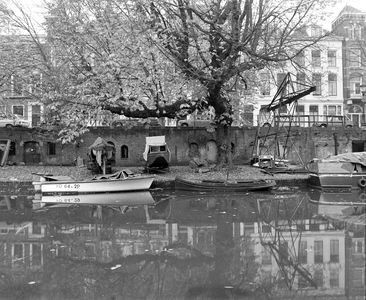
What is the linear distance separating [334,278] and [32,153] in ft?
85.9

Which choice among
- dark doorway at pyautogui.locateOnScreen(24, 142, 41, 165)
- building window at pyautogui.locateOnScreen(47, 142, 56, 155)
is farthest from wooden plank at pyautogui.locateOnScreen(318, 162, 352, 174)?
dark doorway at pyautogui.locateOnScreen(24, 142, 41, 165)

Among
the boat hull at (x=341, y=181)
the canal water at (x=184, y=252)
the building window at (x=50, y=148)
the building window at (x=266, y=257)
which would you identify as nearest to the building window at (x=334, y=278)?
the canal water at (x=184, y=252)

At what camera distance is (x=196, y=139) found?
91.2ft

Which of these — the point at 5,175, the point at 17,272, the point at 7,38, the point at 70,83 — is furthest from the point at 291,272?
the point at 7,38

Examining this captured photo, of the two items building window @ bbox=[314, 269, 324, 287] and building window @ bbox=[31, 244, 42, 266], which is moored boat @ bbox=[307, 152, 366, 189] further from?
building window @ bbox=[31, 244, 42, 266]

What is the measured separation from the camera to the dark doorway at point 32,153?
26.8 metres

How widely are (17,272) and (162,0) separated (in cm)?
1196

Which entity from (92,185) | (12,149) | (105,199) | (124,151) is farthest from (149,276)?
(12,149)

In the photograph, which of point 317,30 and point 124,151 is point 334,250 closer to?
point 124,151

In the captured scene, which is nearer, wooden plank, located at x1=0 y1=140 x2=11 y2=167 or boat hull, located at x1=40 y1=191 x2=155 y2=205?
boat hull, located at x1=40 y1=191 x2=155 y2=205

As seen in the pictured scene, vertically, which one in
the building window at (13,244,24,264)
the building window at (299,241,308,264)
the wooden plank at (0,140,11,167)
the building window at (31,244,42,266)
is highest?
the wooden plank at (0,140,11,167)

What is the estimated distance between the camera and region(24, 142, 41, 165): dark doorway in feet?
88.1

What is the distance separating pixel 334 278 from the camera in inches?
193

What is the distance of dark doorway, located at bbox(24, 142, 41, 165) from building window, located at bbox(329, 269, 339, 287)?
25.7m
